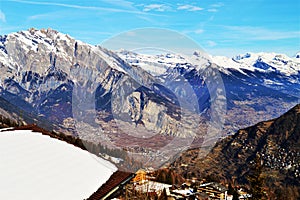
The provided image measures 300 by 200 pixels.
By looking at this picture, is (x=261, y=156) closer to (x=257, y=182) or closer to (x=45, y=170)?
(x=257, y=182)

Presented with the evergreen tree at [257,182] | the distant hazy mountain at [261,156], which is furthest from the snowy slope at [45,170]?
the distant hazy mountain at [261,156]

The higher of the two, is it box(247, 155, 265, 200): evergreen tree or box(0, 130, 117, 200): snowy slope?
box(0, 130, 117, 200): snowy slope

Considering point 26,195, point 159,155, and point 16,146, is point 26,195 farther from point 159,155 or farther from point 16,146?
point 159,155

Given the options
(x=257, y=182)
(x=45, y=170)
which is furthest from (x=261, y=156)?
(x=45, y=170)

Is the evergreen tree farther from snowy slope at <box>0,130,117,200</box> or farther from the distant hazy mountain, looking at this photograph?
the distant hazy mountain

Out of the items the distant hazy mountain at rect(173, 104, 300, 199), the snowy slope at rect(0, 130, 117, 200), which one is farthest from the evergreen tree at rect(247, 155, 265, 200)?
the distant hazy mountain at rect(173, 104, 300, 199)

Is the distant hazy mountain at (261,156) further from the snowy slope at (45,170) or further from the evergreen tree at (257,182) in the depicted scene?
the snowy slope at (45,170)
